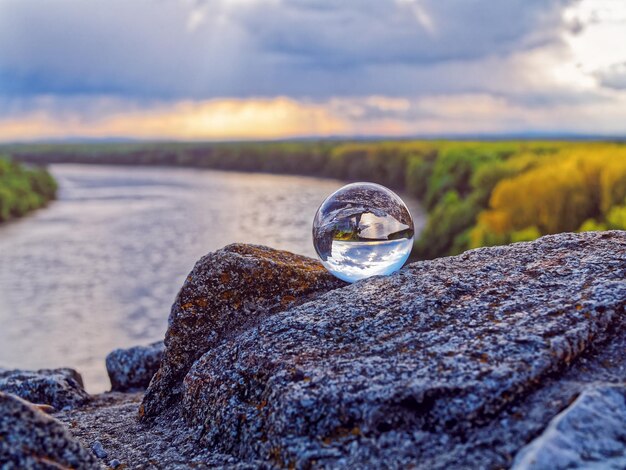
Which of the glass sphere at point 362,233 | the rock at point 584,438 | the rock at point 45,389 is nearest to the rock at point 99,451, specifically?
the rock at point 45,389

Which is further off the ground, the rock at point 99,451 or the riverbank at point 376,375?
the riverbank at point 376,375

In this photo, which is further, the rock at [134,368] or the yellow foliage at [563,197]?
the yellow foliage at [563,197]

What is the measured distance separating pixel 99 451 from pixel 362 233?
8.46 feet

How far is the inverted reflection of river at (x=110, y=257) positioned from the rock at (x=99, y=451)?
1220 centimetres

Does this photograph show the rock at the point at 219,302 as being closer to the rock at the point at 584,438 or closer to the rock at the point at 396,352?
the rock at the point at 396,352

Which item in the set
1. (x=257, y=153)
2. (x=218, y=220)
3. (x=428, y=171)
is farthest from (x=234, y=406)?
(x=257, y=153)

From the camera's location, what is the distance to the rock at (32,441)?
340 centimetres

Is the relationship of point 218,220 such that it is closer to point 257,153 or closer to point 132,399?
point 132,399

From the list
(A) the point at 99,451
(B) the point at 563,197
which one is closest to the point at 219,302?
(A) the point at 99,451

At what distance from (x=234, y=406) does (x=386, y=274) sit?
188 centimetres

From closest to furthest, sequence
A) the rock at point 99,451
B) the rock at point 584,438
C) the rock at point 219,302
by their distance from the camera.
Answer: the rock at point 584,438 → the rock at point 99,451 → the rock at point 219,302

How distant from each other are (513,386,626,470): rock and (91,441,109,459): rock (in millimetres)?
2770

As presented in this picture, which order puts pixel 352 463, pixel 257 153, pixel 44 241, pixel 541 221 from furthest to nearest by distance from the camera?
1. pixel 257 153
2. pixel 44 241
3. pixel 541 221
4. pixel 352 463

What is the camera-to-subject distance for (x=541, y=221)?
25.3m
